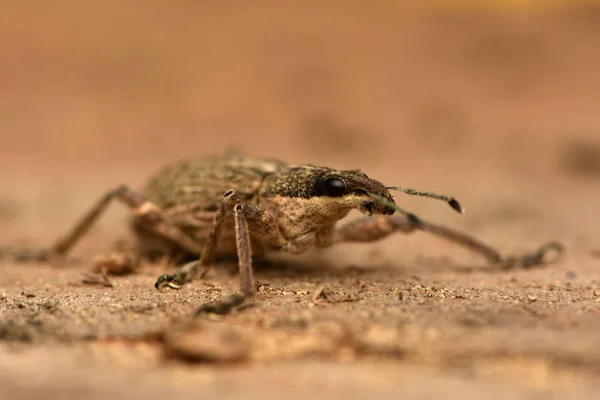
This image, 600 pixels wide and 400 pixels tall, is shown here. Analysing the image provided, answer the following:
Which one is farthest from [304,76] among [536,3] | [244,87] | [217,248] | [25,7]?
[217,248]

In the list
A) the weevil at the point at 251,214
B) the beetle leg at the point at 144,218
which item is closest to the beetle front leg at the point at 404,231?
the weevil at the point at 251,214

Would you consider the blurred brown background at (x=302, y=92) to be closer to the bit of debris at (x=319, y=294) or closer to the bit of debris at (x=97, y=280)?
the bit of debris at (x=97, y=280)

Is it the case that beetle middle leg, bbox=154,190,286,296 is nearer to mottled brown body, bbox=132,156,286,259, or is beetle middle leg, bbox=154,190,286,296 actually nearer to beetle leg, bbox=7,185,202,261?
mottled brown body, bbox=132,156,286,259

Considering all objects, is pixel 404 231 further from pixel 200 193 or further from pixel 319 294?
pixel 200 193

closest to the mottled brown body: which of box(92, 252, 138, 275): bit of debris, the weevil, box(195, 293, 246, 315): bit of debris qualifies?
the weevil

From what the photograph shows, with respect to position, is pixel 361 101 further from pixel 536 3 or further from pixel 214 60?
pixel 536 3

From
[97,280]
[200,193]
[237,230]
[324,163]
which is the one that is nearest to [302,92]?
[324,163]
